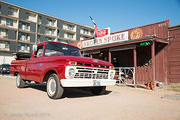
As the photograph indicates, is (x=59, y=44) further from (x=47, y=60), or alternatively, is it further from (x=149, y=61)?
(x=149, y=61)

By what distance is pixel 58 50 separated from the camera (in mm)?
5781

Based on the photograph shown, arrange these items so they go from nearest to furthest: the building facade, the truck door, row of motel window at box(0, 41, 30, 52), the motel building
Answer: the truck door
the motel building
row of motel window at box(0, 41, 30, 52)
the building facade

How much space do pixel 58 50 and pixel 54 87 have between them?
160 centimetres

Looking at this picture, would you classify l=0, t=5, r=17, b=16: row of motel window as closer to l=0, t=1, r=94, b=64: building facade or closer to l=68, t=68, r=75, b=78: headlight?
l=0, t=1, r=94, b=64: building facade

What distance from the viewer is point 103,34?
45.9 ft

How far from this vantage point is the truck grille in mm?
4582

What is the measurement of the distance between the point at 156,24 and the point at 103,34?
188 inches

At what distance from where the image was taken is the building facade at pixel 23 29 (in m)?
38.1

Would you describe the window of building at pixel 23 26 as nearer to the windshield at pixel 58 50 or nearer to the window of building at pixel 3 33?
the window of building at pixel 3 33

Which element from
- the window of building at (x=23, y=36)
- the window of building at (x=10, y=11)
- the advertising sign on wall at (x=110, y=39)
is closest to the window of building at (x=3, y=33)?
the window of building at (x=23, y=36)

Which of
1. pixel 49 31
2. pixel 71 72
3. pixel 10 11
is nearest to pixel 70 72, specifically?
pixel 71 72

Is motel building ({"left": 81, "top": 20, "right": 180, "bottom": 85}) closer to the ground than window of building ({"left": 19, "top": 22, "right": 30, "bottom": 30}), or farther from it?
closer to the ground

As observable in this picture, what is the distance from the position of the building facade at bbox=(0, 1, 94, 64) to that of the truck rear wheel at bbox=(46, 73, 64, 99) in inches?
1510

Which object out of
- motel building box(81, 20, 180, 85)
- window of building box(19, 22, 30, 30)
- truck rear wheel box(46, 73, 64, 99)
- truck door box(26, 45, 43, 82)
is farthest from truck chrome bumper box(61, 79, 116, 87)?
window of building box(19, 22, 30, 30)
